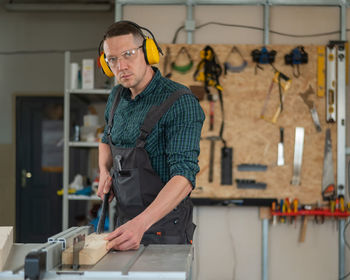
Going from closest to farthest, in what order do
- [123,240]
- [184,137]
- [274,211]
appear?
[123,240] → [184,137] → [274,211]

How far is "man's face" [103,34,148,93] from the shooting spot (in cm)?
191

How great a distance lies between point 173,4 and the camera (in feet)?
12.9

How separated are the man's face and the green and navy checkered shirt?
0.33 ft

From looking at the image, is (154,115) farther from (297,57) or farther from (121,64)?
(297,57)

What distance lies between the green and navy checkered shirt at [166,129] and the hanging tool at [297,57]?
197 centimetres

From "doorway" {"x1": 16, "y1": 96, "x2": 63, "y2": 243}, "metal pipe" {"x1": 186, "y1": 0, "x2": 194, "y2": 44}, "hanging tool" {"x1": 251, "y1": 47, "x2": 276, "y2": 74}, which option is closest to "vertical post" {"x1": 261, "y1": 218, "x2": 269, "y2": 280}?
"hanging tool" {"x1": 251, "y1": 47, "x2": 276, "y2": 74}

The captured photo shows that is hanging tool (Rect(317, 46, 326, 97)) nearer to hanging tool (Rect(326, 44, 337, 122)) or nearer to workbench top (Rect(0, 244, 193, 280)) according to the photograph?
hanging tool (Rect(326, 44, 337, 122))

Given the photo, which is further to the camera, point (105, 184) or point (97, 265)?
point (105, 184)

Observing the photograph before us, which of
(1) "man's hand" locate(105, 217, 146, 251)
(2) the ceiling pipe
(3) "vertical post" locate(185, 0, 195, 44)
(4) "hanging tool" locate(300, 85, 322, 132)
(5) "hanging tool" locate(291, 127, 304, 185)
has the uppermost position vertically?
(2) the ceiling pipe

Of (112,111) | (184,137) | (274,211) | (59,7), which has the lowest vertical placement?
(274,211)

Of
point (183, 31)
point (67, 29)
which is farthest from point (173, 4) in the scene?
point (67, 29)

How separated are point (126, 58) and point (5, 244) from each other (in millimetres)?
928

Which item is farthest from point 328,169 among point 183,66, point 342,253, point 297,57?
point 183,66

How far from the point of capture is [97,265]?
4.00 feet
